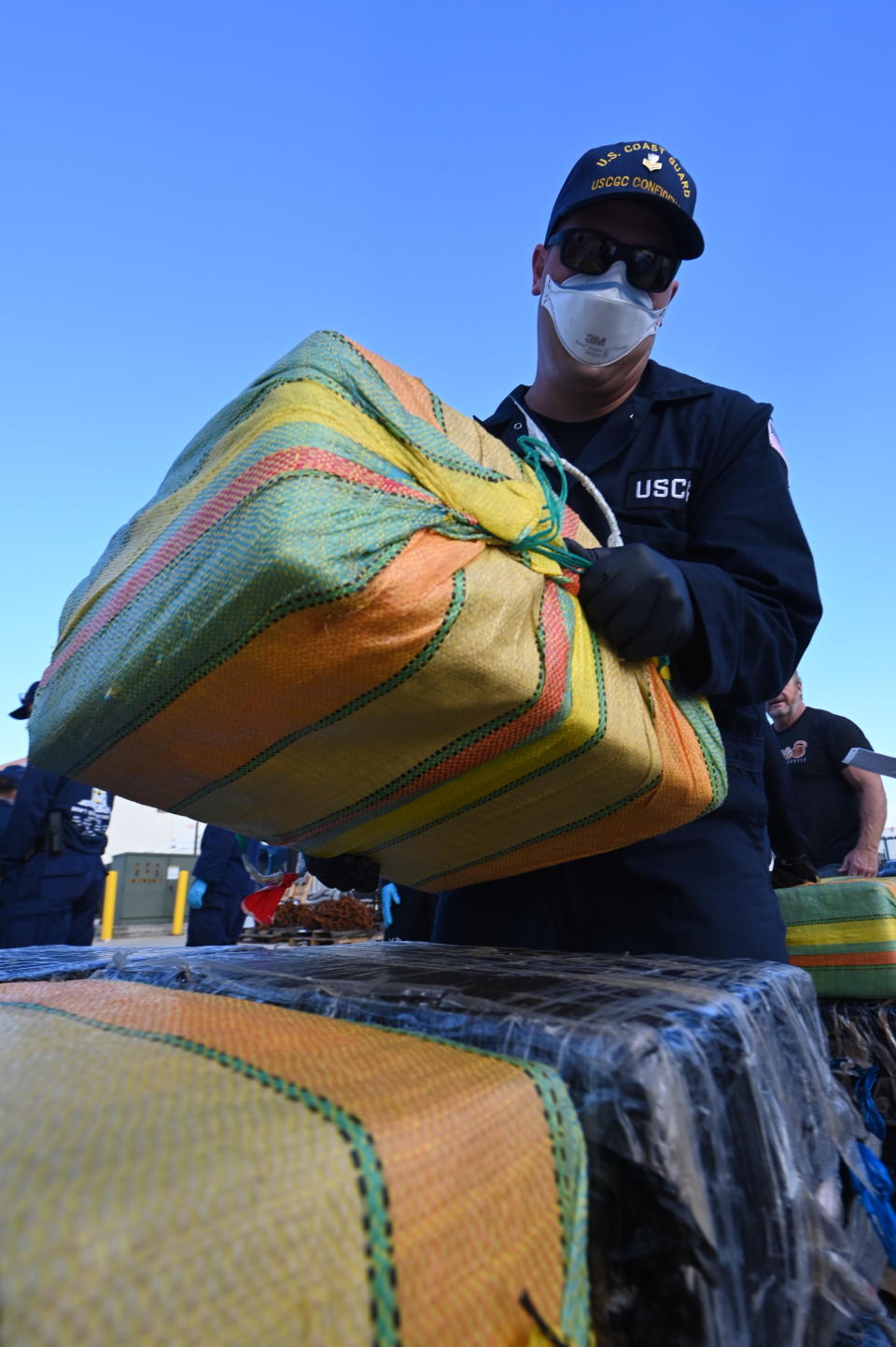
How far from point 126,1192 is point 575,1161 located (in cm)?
25

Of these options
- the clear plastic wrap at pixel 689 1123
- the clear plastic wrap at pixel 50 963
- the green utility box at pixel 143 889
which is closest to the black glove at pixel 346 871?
the clear plastic wrap at pixel 50 963

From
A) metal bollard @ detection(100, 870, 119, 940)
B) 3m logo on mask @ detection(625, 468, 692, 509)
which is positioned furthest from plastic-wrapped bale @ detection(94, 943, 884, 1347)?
metal bollard @ detection(100, 870, 119, 940)

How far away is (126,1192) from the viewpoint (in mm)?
288

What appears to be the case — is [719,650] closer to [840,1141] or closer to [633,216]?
[840,1141]

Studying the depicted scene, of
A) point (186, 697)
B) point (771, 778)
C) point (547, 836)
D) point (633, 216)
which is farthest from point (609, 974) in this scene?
point (633, 216)

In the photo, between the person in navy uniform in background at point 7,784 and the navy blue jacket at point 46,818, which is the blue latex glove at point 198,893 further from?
the person in navy uniform in background at point 7,784

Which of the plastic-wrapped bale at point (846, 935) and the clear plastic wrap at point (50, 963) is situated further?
the plastic-wrapped bale at point (846, 935)

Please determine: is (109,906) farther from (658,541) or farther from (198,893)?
(658,541)

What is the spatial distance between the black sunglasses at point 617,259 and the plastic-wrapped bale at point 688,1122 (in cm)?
125

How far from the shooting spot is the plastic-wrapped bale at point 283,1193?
0.26 m

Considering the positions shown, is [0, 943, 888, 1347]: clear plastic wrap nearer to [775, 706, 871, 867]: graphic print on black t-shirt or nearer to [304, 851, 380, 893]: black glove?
[304, 851, 380, 893]: black glove

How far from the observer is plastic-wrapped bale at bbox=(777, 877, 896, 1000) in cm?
176

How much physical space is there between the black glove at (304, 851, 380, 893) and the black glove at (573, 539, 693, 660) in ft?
1.99

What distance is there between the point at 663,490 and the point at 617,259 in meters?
0.47
